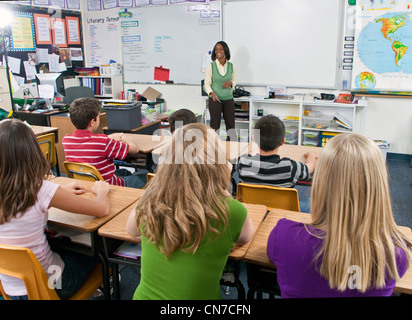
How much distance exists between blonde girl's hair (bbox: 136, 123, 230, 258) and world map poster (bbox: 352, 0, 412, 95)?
3.96 m

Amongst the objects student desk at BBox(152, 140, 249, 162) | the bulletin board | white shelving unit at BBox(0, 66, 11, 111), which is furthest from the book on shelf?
the bulletin board

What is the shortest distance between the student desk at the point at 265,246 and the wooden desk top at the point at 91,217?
0.66m

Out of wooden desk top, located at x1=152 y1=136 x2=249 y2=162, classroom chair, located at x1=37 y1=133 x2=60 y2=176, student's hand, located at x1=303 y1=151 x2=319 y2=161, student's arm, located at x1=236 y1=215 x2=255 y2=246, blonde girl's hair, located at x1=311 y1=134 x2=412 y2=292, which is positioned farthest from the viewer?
classroom chair, located at x1=37 y1=133 x2=60 y2=176

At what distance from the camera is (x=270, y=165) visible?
2.12m

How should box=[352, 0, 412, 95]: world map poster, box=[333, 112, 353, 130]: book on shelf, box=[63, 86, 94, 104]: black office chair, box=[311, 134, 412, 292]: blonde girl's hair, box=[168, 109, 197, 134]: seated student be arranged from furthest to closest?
box=[63, 86, 94, 104]: black office chair → box=[333, 112, 353, 130]: book on shelf → box=[352, 0, 412, 95]: world map poster → box=[168, 109, 197, 134]: seated student → box=[311, 134, 412, 292]: blonde girl's hair

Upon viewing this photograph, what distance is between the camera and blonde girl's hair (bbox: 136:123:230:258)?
1155mm

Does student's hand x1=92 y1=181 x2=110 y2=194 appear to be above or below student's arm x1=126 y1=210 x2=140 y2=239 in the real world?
below

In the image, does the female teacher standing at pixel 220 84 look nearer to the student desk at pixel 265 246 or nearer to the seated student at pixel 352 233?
the student desk at pixel 265 246

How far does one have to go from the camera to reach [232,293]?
2236 mm

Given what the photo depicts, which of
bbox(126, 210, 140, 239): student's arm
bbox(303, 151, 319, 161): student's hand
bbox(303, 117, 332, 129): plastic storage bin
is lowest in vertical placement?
bbox(303, 117, 332, 129): plastic storage bin

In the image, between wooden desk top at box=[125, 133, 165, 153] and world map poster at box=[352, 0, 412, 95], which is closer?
wooden desk top at box=[125, 133, 165, 153]

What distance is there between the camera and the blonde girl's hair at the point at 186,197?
1.16 m

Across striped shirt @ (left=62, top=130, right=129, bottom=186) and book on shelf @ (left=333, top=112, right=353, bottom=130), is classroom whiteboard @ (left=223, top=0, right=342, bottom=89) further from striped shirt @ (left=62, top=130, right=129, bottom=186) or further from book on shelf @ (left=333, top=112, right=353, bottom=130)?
striped shirt @ (left=62, top=130, right=129, bottom=186)

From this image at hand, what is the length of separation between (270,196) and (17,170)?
1.20 meters
